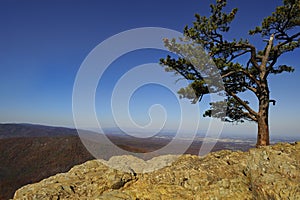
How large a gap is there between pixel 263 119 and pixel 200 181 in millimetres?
8331

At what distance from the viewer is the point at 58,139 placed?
74.8 feet

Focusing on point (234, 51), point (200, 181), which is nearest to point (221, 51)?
point (234, 51)

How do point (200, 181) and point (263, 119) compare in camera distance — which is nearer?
point (200, 181)

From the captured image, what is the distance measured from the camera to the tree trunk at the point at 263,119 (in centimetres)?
1332

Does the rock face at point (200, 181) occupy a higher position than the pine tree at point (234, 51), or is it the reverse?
the pine tree at point (234, 51)

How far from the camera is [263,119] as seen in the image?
13688 mm

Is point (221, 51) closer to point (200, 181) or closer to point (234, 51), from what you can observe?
point (234, 51)

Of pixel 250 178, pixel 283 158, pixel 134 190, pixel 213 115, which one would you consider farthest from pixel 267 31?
pixel 134 190

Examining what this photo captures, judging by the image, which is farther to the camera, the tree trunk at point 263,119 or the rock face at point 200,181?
the tree trunk at point 263,119

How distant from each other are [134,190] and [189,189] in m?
1.90

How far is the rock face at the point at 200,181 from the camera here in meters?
7.03

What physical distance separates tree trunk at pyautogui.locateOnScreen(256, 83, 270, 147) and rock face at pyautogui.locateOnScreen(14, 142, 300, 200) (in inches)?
144

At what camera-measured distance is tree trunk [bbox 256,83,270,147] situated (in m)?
13.3

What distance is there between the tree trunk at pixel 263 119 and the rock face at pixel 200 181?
3.67 m
